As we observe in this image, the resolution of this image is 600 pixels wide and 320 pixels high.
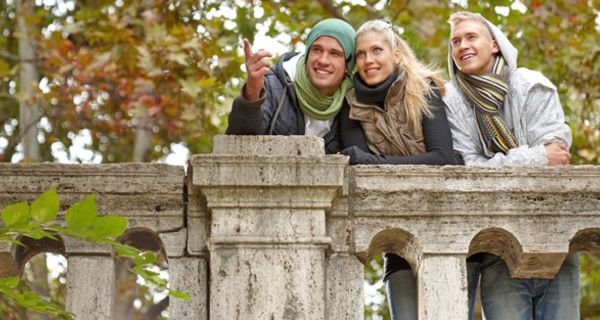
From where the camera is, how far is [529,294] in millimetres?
4789

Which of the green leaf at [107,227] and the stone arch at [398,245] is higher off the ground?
the stone arch at [398,245]

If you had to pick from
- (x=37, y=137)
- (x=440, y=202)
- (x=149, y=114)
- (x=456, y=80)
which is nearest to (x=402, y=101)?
(x=456, y=80)

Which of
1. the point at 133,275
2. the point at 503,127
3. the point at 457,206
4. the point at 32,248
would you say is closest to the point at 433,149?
the point at 503,127

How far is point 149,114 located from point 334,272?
23.9 feet

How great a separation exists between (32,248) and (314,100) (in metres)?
1.25

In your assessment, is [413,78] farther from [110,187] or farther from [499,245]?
[110,187]

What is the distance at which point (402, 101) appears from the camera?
5.00 meters

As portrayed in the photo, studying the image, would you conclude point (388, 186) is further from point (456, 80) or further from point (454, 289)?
point (456, 80)

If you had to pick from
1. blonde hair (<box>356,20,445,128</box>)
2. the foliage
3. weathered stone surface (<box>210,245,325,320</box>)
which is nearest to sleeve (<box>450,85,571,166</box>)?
blonde hair (<box>356,20,445,128</box>)

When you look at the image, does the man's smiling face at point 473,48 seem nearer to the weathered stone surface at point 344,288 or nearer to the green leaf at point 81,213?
the weathered stone surface at point 344,288

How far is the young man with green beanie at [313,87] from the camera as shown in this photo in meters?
4.98

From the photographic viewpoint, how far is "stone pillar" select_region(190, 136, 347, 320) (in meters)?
4.30

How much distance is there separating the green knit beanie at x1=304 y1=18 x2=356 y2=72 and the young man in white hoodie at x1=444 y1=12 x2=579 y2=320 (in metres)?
0.43

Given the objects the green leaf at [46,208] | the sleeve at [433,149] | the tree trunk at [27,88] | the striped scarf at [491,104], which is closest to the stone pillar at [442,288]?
the sleeve at [433,149]
